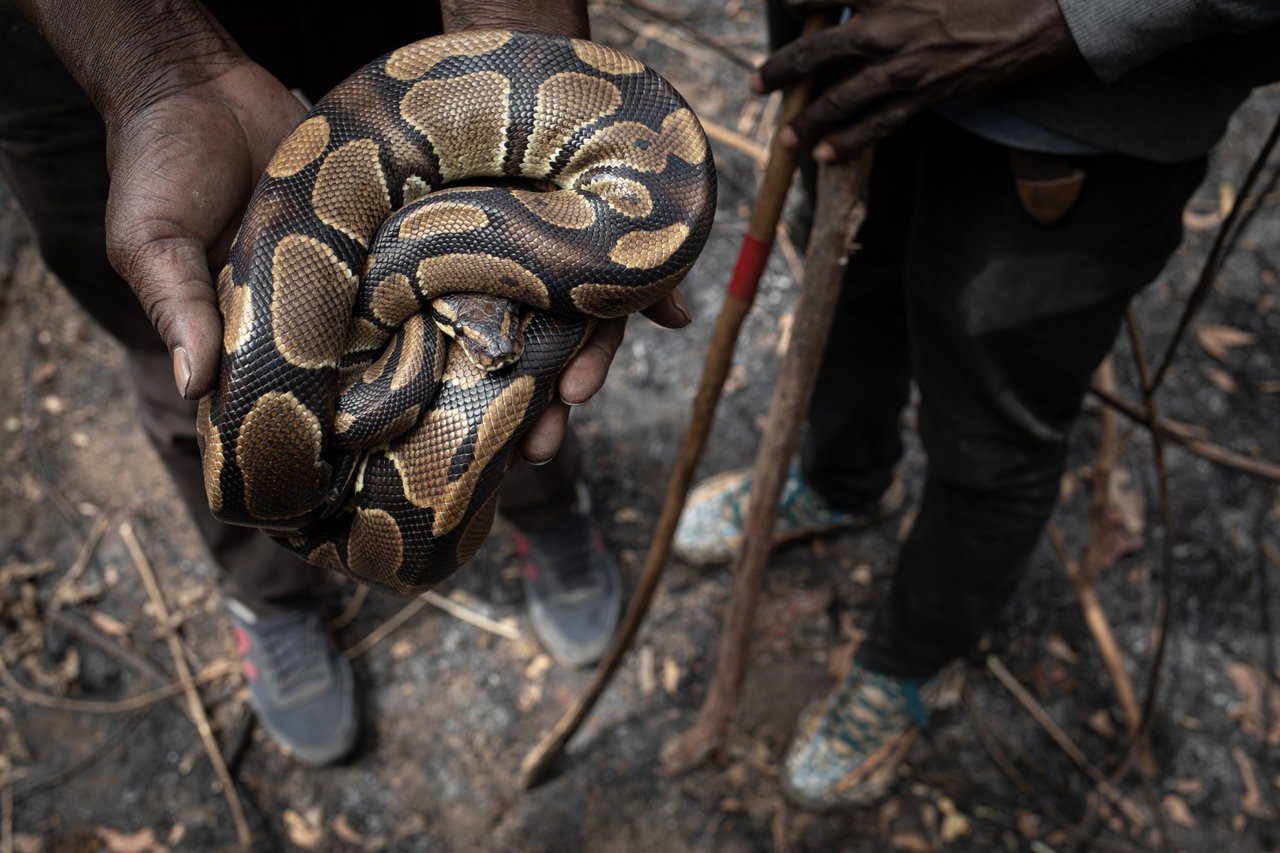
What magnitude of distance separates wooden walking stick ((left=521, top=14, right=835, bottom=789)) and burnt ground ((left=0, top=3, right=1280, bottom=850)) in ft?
1.11

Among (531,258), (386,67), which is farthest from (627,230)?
(386,67)

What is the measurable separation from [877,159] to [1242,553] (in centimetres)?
280

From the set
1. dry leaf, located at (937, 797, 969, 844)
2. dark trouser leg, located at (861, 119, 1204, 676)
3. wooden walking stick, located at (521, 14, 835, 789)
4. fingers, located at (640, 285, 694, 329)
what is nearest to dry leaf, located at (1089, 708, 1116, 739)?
dry leaf, located at (937, 797, 969, 844)

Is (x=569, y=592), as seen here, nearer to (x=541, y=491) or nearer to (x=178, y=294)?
(x=541, y=491)

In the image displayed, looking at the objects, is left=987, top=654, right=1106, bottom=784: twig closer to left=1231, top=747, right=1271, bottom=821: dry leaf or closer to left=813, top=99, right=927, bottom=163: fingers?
left=1231, top=747, right=1271, bottom=821: dry leaf

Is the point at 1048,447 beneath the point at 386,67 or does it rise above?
beneath

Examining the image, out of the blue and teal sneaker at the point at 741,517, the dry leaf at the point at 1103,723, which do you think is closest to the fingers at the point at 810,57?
the blue and teal sneaker at the point at 741,517

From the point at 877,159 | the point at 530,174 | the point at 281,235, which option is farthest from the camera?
the point at 877,159

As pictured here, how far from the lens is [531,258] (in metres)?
2.28

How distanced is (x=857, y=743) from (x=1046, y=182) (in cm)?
233

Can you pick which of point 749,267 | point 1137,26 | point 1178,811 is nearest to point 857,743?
point 1178,811

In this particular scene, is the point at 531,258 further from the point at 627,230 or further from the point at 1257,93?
the point at 1257,93

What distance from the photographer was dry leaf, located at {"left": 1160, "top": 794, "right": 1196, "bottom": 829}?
367 cm

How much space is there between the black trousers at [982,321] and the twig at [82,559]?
369 cm
